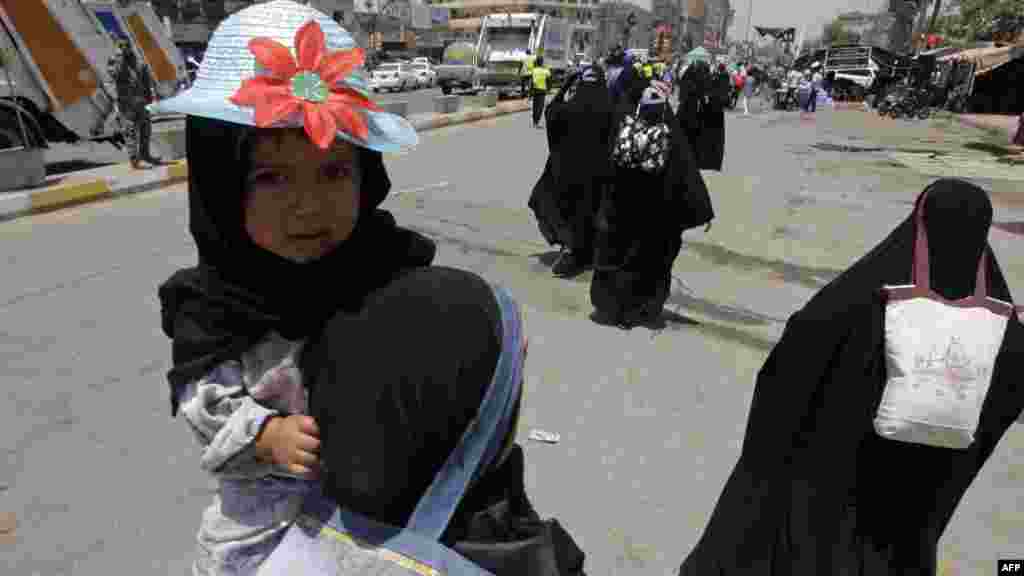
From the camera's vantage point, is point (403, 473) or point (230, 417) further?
point (230, 417)

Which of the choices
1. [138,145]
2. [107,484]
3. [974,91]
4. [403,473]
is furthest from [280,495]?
[974,91]

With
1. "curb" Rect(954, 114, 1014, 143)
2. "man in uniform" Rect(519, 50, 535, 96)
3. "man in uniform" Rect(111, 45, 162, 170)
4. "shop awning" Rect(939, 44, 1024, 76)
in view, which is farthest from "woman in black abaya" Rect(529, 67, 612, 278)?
"shop awning" Rect(939, 44, 1024, 76)

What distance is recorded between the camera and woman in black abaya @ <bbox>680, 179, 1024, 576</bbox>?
6.02 feet

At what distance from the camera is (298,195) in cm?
91

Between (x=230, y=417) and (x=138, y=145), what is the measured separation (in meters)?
9.60

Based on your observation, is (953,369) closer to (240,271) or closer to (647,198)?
(240,271)

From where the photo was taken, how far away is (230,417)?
929 mm

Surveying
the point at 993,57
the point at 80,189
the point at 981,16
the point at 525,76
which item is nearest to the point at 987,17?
the point at 981,16

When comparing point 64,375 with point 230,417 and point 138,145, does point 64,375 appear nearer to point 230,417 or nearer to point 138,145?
point 230,417

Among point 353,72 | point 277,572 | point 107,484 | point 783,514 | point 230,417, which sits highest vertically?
point 353,72

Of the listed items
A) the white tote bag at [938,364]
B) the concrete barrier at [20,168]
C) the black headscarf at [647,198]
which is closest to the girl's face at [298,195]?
the white tote bag at [938,364]

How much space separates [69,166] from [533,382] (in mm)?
9354

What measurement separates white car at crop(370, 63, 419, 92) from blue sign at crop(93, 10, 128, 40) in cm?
1758

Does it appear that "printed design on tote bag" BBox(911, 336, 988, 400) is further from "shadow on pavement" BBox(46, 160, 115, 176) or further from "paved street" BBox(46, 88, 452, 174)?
"shadow on pavement" BBox(46, 160, 115, 176)
